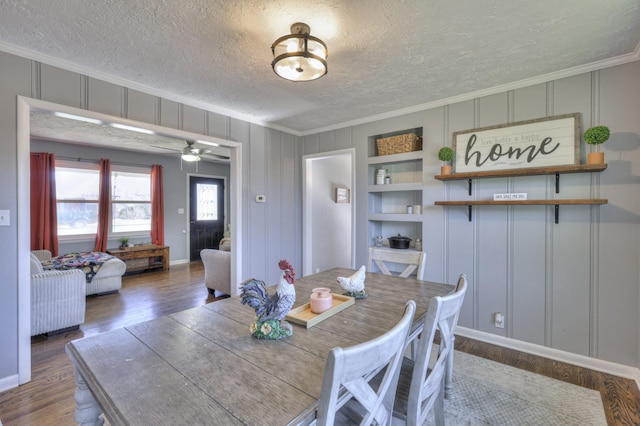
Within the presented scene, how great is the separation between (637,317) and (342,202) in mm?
3904

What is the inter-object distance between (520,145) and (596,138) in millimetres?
522

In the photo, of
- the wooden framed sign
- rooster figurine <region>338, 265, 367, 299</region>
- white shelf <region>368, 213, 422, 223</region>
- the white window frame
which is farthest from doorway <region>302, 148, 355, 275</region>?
the white window frame

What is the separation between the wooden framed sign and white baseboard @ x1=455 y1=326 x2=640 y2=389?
63.7 inches

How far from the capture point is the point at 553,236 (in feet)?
8.27

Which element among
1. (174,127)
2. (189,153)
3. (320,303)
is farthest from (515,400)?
(189,153)

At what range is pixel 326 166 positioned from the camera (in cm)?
504

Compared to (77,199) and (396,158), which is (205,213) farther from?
(396,158)

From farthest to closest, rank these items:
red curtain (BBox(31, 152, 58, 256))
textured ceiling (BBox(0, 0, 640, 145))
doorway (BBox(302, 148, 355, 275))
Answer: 1. red curtain (BBox(31, 152, 58, 256))
2. doorway (BBox(302, 148, 355, 275))
3. textured ceiling (BBox(0, 0, 640, 145))

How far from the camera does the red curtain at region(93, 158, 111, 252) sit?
546 cm

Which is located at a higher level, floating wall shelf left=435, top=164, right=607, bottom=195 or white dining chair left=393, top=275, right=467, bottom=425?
floating wall shelf left=435, top=164, right=607, bottom=195

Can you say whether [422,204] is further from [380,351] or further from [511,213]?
[380,351]

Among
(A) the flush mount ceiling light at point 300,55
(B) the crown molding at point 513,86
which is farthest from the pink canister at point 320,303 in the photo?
(B) the crown molding at point 513,86

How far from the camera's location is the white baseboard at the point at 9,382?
2.07 metres

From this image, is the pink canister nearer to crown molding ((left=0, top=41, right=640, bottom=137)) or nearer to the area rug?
the area rug
